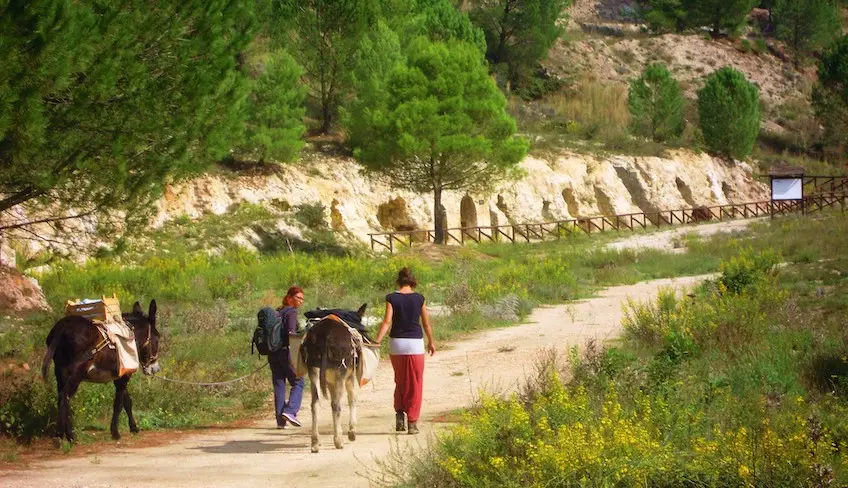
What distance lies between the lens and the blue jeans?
12.6 m

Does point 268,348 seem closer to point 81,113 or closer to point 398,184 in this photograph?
point 81,113

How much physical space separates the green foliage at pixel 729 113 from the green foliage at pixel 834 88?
18.7 ft

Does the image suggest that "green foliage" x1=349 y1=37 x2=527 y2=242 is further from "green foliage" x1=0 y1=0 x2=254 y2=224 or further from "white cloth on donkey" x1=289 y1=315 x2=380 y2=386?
"white cloth on donkey" x1=289 y1=315 x2=380 y2=386

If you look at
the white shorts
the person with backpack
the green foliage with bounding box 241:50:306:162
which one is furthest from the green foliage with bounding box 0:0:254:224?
the green foliage with bounding box 241:50:306:162

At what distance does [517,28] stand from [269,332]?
70.3m

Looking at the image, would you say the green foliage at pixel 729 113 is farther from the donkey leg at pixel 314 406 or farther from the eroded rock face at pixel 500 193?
the donkey leg at pixel 314 406

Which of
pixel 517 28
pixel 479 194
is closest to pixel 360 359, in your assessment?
pixel 479 194

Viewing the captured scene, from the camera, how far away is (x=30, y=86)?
39.8 feet

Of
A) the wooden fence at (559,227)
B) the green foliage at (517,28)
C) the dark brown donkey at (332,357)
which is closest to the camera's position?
the dark brown donkey at (332,357)

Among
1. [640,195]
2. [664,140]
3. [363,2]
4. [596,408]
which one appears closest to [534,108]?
[664,140]

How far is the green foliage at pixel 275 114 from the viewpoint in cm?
4488

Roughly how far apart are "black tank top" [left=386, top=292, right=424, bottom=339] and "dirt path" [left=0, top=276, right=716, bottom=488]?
3.55 ft

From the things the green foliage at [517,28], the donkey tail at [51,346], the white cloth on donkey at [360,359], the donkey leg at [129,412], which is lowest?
the donkey leg at [129,412]

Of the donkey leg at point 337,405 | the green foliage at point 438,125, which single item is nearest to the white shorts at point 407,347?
the donkey leg at point 337,405
